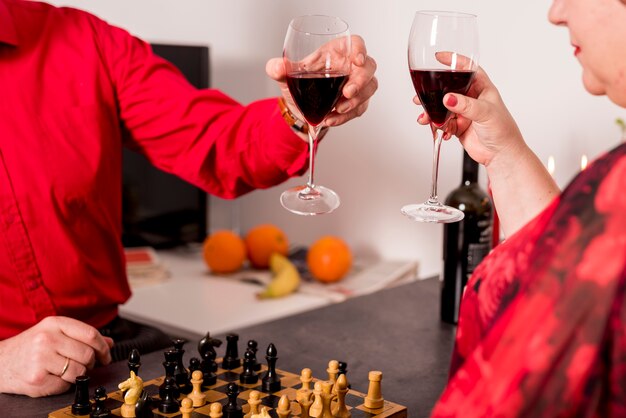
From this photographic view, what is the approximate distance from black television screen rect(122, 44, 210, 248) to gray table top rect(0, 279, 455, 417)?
3.53 ft

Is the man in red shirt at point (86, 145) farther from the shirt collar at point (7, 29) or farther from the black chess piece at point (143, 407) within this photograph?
the black chess piece at point (143, 407)

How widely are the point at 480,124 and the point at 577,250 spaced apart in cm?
52

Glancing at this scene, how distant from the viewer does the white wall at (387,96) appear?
6.82 feet

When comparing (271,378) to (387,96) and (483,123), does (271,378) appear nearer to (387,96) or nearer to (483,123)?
(483,123)

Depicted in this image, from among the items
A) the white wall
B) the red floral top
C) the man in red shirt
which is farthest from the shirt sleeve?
the red floral top

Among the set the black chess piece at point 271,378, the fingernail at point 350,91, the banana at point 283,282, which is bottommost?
the banana at point 283,282

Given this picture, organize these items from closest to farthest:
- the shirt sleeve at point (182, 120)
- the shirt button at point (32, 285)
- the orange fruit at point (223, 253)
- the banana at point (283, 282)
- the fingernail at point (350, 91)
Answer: the fingernail at point (350, 91) → the shirt button at point (32, 285) → the shirt sleeve at point (182, 120) → the banana at point (283, 282) → the orange fruit at point (223, 253)

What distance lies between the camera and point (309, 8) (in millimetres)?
2631

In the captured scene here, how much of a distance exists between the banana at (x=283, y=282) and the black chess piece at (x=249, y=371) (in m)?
1.13

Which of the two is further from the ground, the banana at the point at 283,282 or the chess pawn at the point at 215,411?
the chess pawn at the point at 215,411

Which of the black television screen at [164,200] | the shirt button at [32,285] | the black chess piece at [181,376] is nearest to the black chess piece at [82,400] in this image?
the black chess piece at [181,376]

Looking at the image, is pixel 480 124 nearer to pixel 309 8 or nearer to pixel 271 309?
pixel 271 309

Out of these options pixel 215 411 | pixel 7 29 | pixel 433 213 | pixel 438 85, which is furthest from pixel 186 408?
pixel 7 29

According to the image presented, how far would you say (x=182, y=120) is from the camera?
1.78m
